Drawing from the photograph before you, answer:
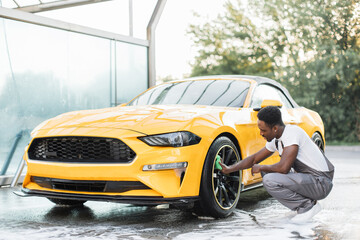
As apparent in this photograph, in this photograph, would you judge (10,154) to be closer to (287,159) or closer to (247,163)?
(247,163)

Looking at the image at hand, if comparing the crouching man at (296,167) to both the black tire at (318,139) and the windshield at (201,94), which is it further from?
the black tire at (318,139)

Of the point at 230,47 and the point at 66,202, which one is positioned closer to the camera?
the point at 66,202

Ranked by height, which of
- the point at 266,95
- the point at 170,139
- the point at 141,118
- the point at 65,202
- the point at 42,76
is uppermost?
the point at 42,76

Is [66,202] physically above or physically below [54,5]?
below

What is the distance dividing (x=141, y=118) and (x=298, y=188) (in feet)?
5.50

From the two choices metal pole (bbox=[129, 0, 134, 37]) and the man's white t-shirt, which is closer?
the man's white t-shirt

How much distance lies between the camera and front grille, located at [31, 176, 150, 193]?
482 centimetres

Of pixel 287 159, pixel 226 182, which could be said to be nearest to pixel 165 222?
pixel 226 182

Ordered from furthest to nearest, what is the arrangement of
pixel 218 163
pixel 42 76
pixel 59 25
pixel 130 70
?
pixel 130 70 → pixel 59 25 → pixel 42 76 → pixel 218 163

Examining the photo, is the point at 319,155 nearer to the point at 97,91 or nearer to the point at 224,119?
the point at 224,119

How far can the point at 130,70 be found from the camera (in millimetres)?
11500

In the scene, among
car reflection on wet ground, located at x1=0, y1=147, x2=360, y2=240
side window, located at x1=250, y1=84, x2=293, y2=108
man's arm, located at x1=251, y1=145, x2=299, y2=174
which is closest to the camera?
car reflection on wet ground, located at x1=0, y1=147, x2=360, y2=240

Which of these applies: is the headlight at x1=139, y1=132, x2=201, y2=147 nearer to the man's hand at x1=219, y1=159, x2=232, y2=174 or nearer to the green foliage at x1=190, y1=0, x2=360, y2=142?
the man's hand at x1=219, y1=159, x2=232, y2=174

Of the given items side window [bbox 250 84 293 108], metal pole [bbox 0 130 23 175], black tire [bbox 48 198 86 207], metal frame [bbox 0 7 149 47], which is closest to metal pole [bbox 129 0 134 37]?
metal frame [bbox 0 7 149 47]
